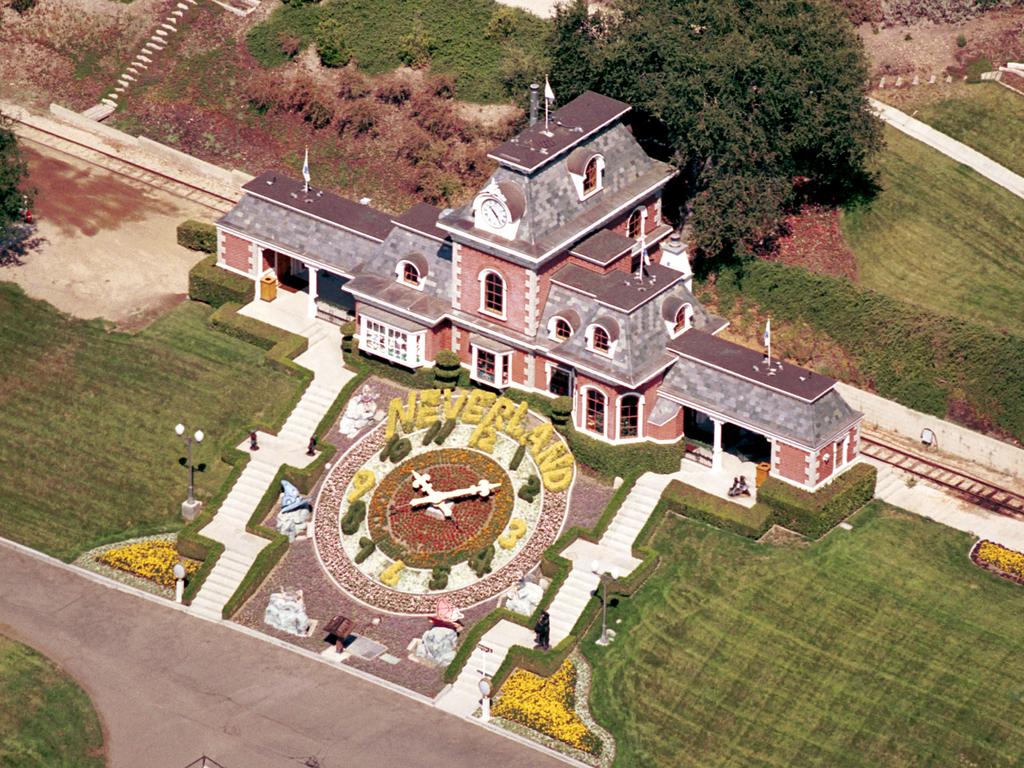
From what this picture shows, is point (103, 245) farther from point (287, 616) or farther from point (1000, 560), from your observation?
point (1000, 560)

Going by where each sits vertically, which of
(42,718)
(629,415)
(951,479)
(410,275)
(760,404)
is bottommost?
(42,718)

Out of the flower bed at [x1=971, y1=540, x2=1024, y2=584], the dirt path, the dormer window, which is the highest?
the dormer window

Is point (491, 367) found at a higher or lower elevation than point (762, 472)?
higher

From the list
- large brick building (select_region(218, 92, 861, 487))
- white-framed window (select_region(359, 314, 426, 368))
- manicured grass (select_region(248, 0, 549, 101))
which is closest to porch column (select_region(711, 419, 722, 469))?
large brick building (select_region(218, 92, 861, 487))

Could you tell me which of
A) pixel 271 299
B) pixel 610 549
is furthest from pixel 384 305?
pixel 610 549

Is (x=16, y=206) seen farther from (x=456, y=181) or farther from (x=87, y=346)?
(x=456, y=181)

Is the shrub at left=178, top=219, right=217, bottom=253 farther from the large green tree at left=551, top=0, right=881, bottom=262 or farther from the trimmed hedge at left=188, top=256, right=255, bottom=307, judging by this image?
the large green tree at left=551, top=0, right=881, bottom=262

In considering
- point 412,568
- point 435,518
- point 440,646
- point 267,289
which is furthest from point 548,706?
point 267,289
